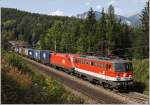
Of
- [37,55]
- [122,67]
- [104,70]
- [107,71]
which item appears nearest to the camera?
[122,67]

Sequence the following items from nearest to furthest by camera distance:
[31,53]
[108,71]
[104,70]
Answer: [108,71], [104,70], [31,53]

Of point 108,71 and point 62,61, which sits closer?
point 108,71

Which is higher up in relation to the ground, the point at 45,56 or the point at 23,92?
the point at 23,92

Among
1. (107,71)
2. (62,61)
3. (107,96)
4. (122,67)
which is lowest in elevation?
(107,96)

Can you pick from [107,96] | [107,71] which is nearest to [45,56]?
[107,71]

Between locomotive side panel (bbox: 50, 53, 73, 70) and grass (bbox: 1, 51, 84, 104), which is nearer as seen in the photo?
grass (bbox: 1, 51, 84, 104)

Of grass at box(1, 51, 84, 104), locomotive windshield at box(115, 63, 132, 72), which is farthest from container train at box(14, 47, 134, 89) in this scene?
grass at box(1, 51, 84, 104)

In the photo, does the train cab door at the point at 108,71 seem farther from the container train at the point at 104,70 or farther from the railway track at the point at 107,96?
the railway track at the point at 107,96

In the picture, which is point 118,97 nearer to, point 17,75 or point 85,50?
point 17,75

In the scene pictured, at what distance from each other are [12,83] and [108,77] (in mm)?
19515

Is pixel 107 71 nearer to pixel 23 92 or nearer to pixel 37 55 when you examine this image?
pixel 23 92

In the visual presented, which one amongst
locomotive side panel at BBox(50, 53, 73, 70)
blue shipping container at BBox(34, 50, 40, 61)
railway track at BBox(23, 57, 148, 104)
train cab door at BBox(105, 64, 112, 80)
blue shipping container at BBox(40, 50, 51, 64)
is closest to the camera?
railway track at BBox(23, 57, 148, 104)

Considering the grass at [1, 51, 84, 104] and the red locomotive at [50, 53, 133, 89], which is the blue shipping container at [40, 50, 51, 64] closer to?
the red locomotive at [50, 53, 133, 89]

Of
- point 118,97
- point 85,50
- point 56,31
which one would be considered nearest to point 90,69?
point 118,97
